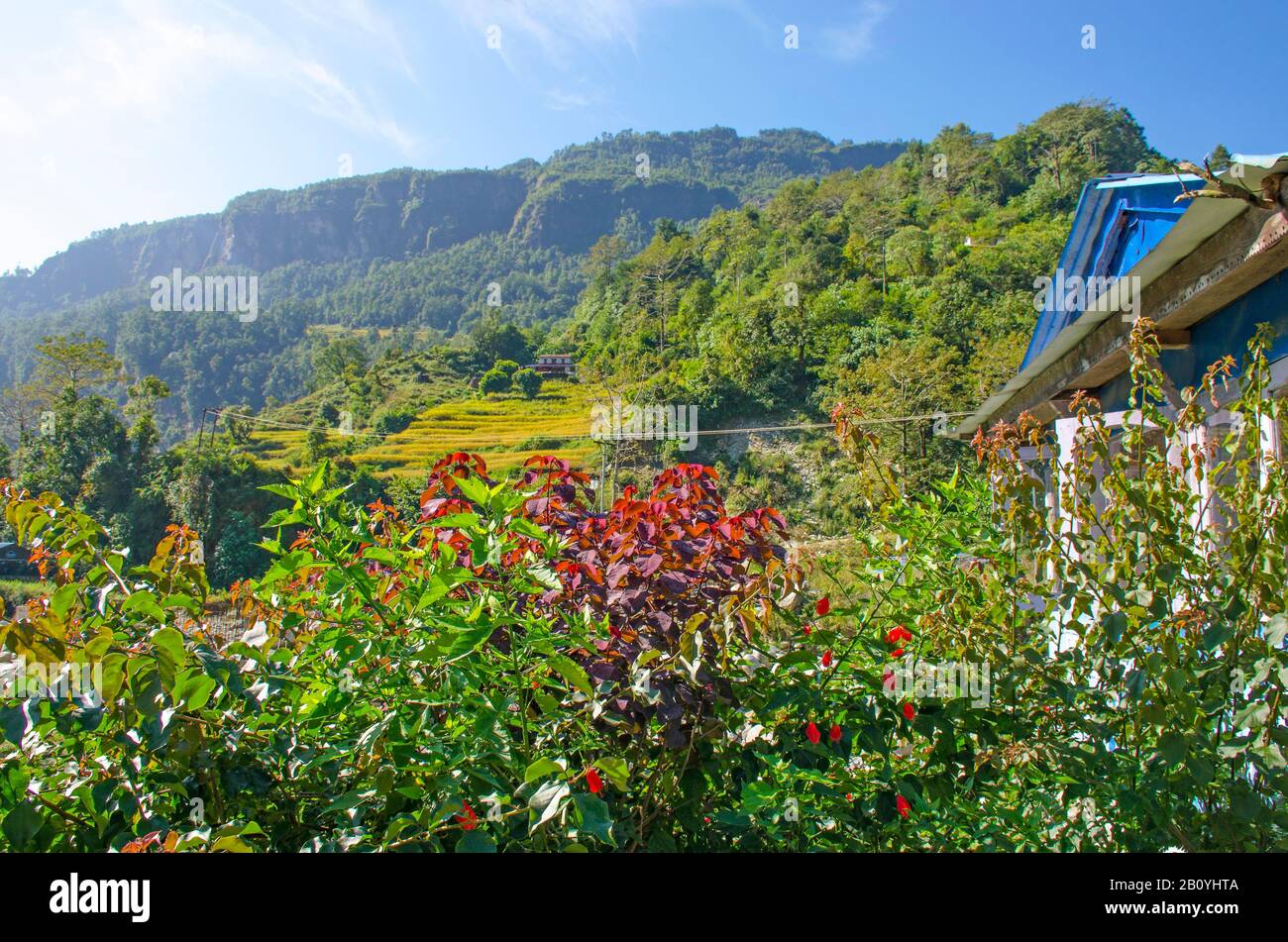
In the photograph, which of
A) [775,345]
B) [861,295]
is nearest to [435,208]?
[775,345]

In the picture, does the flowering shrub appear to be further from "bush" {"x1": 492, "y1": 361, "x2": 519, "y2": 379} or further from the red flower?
"bush" {"x1": 492, "y1": 361, "x2": 519, "y2": 379}

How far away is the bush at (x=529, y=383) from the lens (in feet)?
155

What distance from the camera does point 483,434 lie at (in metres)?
41.6

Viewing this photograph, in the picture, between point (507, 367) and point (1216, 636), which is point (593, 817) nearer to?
point (1216, 636)

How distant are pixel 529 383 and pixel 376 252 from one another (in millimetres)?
75268

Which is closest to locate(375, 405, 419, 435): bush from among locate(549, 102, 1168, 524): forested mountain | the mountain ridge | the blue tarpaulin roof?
locate(549, 102, 1168, 524): forested mountain

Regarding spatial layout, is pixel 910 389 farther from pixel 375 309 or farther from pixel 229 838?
pixel 375 309

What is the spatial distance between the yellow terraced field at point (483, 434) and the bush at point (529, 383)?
0.46 metres

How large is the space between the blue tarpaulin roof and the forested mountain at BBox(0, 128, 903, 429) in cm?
6668

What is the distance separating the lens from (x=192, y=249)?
11162cm

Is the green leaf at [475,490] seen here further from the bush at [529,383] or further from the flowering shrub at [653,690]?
the bush at [529,383]

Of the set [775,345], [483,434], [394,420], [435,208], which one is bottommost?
[483,434]
